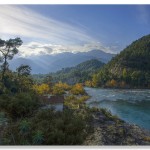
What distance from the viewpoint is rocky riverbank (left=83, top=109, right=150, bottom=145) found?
17.6 ft

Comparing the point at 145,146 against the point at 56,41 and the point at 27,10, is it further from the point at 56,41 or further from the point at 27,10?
the point at 27,10

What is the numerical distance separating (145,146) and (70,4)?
237 centimetres

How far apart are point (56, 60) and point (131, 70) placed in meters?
2.27

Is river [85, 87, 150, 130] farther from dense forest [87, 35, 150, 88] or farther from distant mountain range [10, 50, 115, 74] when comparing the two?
distant mountain range [10, 50, 115, 74]

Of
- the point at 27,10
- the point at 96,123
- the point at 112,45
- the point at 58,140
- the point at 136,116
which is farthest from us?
the point at 136,116

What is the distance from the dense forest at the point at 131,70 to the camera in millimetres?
5992

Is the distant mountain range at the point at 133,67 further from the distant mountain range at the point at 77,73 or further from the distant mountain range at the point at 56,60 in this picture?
the distant mountain range at the point at 56,60

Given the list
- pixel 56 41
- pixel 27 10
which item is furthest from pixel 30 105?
pixel 27 10

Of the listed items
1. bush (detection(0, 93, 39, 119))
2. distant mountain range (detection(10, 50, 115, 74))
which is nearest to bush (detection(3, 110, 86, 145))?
bush (detection(0, 93, 39, 119))

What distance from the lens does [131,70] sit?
7352mm

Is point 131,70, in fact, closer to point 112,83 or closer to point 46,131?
point 112,83

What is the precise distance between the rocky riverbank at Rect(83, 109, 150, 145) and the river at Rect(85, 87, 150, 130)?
0.58 feet

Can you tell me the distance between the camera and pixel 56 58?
18.7 ft

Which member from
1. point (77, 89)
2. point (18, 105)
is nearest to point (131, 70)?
point (77, 89)
